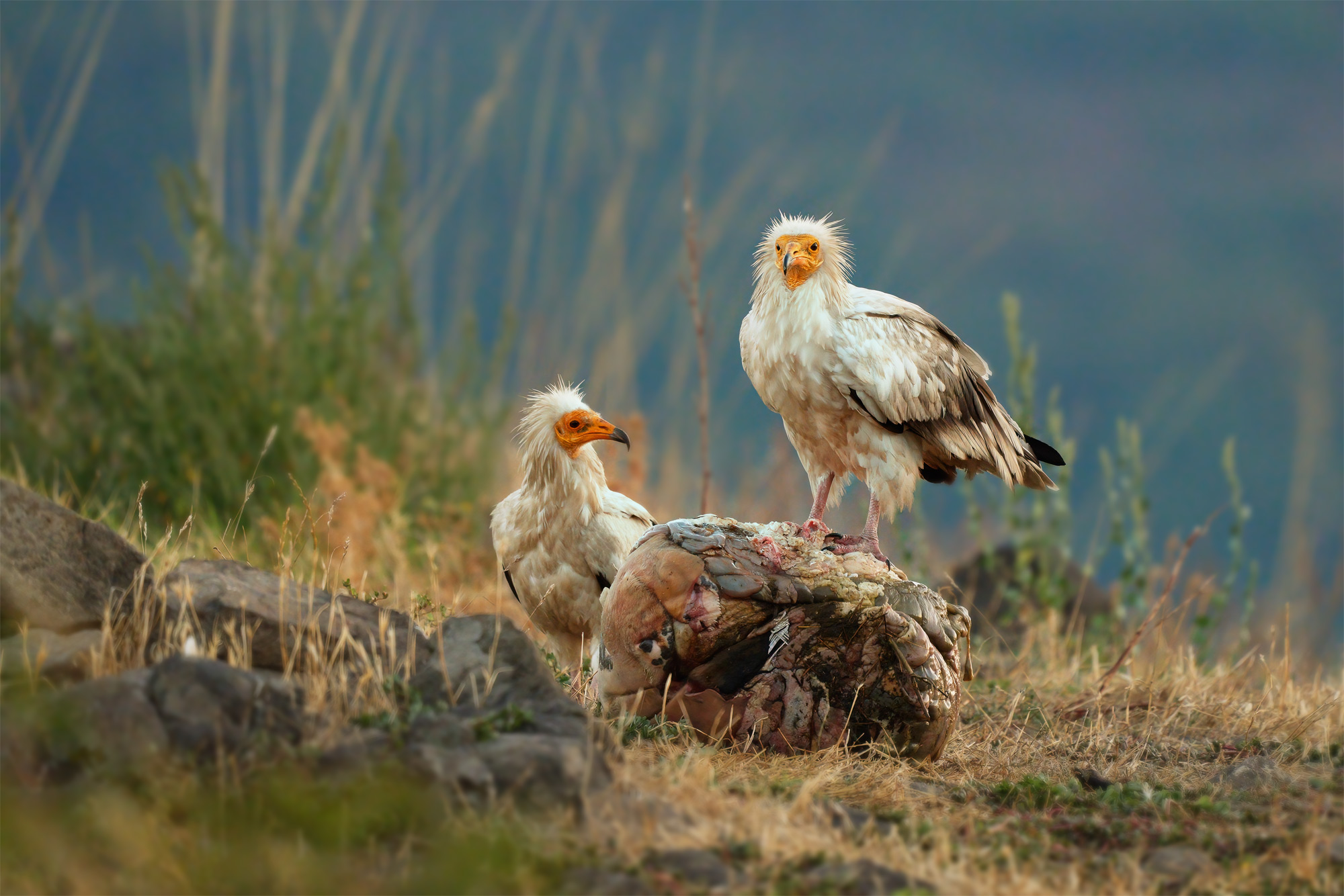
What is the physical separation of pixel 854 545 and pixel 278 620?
7.40 feet

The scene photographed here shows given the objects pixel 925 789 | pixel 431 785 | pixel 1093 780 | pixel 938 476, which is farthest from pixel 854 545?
pixel 431 785

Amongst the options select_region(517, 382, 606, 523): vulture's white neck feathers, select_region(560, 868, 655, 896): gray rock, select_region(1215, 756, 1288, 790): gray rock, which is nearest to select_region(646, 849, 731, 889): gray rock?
select_region(560, 868, 655, 896): gray rock

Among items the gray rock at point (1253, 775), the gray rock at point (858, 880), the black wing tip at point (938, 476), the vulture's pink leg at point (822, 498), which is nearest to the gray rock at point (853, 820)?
the gray rock at point (858, 880)

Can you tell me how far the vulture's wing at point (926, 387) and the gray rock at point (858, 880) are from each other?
2.34 m

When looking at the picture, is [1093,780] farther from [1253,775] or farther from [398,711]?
[398,711]

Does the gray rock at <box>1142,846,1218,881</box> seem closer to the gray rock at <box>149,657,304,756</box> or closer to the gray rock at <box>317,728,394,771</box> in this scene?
the gray rock at <box>317,728,394,771</box>

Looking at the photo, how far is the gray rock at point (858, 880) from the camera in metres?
3.10

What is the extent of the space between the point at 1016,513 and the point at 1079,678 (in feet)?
5.61

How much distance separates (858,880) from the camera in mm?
3125

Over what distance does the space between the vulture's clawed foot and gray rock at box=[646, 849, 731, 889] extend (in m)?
2.02

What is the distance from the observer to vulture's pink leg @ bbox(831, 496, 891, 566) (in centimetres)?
509

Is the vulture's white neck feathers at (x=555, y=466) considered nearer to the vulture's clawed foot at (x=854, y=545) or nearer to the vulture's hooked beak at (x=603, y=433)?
the vulture's hooked beak at (x=603, y=433)

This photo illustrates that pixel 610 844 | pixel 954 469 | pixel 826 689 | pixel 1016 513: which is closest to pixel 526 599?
pixel 826 689

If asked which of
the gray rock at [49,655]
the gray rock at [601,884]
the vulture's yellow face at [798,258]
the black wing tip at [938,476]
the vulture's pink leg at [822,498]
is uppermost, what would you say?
the vulture's yellow face at [798,258]
